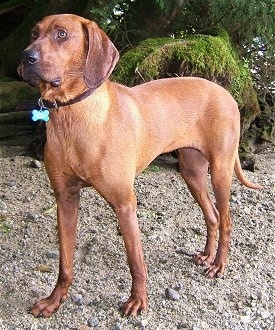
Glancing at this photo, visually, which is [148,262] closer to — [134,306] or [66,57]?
[134,306]

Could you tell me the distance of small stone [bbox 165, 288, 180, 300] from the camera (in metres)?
4.21

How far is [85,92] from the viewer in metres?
3.51

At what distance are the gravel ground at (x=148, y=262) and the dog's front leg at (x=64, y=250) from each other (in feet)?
0.22

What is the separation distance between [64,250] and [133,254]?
1.43 feet

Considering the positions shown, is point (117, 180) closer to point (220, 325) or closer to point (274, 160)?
point (220, 325)

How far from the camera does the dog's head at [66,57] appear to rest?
10.6 feet

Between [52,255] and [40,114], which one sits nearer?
[40,114]

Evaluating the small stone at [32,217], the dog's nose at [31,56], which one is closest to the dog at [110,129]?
the dog's nose at [31,56]

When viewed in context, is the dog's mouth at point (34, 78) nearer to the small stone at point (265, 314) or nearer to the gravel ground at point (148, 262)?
the gravel ground at point (148, 262)

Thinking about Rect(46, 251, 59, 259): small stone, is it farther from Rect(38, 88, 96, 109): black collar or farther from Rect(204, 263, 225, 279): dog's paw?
Rect(38, 88, 96, 109): black collar

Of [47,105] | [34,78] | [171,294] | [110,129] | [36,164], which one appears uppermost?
[34,78]

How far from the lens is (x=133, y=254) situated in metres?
3.88

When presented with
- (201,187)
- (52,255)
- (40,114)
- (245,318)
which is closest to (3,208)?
(52,255)

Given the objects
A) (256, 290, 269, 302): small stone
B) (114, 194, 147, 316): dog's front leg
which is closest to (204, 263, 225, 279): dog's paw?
(256, 290, 269, 302): small stone
